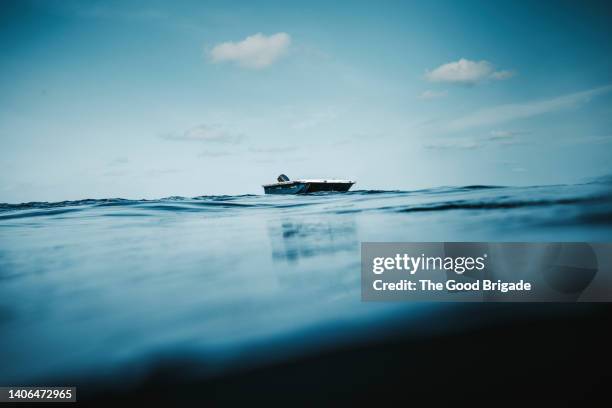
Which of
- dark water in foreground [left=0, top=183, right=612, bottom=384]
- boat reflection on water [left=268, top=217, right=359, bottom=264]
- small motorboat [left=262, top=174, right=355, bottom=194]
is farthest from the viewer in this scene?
small motorboat [left=262, top=174, right=355, bottom=194]

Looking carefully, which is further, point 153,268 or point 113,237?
point 113,237

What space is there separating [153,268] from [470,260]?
354 cm

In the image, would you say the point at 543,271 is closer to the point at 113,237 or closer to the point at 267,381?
the point at 267,381

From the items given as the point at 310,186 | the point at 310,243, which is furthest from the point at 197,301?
the point at 310,186

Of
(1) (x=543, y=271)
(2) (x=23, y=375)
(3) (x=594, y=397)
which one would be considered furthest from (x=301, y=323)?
(1) (x=543, y=271)

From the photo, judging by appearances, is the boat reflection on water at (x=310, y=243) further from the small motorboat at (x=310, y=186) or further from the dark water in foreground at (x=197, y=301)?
the small motorboat at (x=310, y=186)

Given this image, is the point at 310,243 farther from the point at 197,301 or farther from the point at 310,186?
the point at 310,186

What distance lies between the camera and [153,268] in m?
3.36

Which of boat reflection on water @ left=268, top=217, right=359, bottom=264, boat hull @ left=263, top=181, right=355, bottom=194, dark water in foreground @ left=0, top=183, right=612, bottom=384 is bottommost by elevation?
dark water in foreground @ left=0, top=183, right=612, bottom=384

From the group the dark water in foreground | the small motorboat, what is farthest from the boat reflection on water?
the small motorboat

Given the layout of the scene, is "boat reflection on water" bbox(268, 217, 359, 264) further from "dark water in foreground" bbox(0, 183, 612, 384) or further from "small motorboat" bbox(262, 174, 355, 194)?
"small motorboat" bbox(262, 174, 355, 194)

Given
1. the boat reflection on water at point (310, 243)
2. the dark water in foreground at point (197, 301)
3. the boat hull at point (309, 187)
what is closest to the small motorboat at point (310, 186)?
the boat hull at point (309, 187)

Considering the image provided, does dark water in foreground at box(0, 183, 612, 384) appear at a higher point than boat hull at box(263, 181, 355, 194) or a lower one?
lower

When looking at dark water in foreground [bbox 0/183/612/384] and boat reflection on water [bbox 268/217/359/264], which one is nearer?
dark water in foreground [bbox 0/183/612/384]
